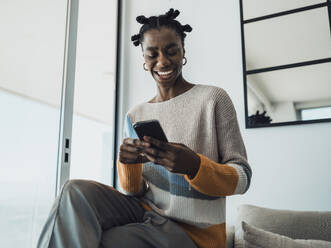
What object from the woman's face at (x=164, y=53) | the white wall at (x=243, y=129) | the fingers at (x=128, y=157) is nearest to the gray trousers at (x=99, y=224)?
the fingers at (x=128, y=157)

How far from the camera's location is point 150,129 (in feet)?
2.51

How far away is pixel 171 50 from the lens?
1125mm

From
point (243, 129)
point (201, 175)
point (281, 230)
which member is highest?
point (243, 129)

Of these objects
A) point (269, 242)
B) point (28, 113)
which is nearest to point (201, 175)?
point (269, 242)

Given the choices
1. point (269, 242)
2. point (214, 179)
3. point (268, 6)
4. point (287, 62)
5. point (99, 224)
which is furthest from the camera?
point (268, 6)

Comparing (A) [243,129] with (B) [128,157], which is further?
(A) [243,129]

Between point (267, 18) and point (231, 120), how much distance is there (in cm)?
115

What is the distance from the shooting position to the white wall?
1.61 m

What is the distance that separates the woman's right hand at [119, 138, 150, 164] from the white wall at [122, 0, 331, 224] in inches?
38.5

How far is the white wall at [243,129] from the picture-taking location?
1609 millimetres

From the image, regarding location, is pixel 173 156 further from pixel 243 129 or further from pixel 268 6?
pixel 268 6

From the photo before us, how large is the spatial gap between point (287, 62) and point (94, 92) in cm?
125

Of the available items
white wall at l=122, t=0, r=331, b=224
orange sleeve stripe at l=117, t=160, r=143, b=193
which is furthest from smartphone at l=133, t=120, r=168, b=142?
white wall at l=122, t=0, r=331, b=224

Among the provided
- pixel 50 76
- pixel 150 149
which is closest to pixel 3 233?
pixel 50 76
